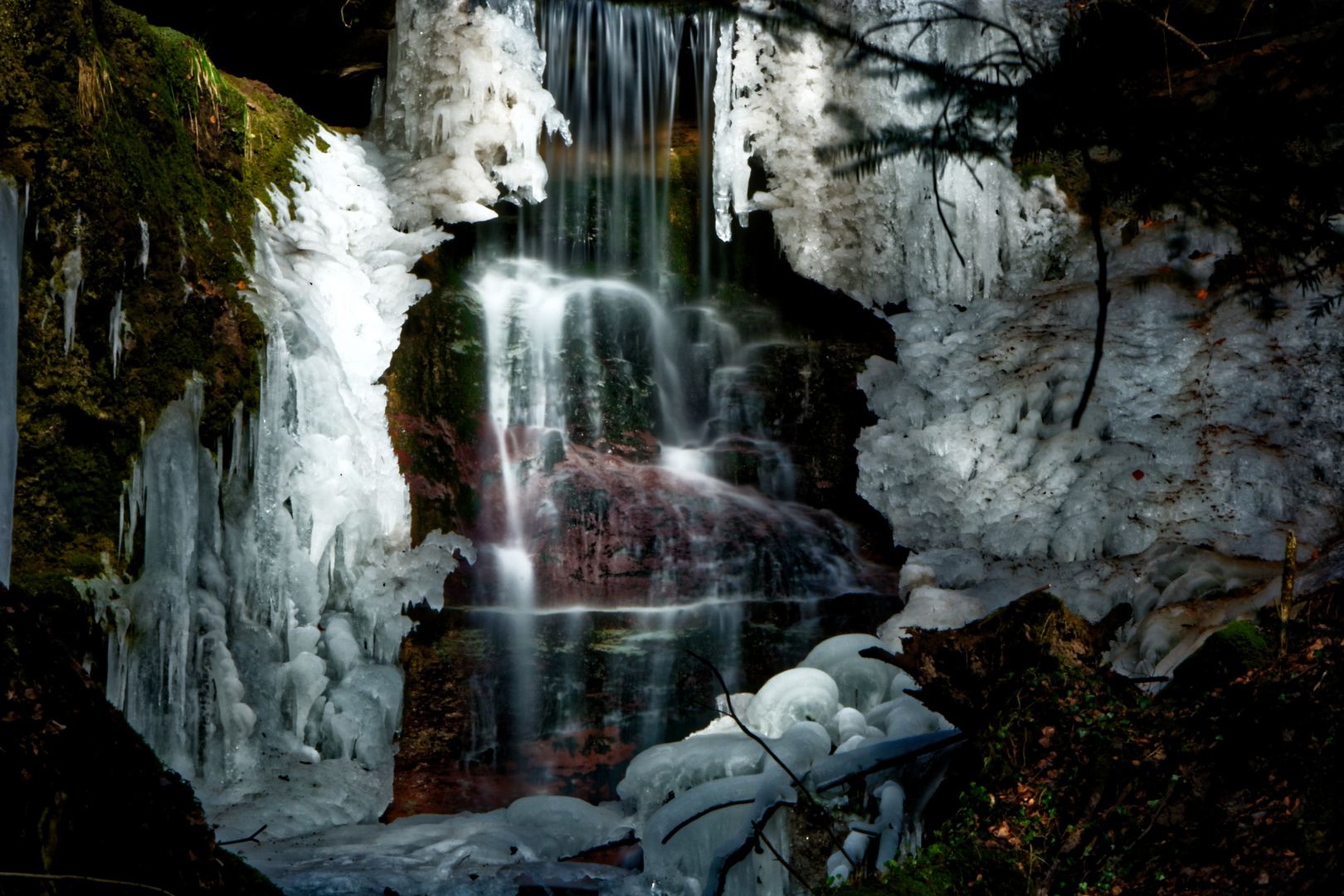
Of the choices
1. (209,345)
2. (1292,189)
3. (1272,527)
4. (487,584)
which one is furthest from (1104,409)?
(209,345)

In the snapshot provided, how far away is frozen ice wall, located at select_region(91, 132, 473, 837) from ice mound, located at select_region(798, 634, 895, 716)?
2780 millimetres

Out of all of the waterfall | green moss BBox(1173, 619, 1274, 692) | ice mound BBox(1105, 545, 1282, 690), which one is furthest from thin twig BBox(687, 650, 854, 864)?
the waterfall

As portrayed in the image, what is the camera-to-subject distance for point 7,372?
3799 mm

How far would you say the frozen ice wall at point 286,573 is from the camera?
4.89m

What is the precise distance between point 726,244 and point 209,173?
5.73 meters

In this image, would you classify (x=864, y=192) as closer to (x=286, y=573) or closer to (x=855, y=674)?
(x=855, y=674)

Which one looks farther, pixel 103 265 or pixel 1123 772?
pixel 103 265

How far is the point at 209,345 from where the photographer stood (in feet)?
18.1

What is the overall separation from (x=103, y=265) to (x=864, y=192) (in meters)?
6.87

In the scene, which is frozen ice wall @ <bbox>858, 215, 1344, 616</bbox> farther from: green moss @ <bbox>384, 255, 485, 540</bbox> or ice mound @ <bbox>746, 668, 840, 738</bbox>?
green moss @ <bbox>384, 255, 485, 540</bbox>

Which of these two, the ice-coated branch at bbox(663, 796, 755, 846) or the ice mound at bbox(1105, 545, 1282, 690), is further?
the ice mound at bbox(1105, 545, 1282, 690)

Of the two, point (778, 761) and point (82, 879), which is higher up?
point (82, 879)

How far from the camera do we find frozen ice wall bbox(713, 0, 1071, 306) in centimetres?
903

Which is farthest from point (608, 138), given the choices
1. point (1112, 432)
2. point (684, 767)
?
point (684, 767)
